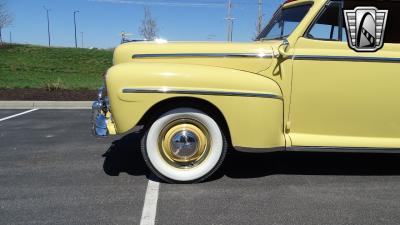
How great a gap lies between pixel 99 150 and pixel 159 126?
5.70 feet

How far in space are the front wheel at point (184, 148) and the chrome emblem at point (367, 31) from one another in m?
1.52

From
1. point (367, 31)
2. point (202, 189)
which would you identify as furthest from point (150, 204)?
point (367, 31)

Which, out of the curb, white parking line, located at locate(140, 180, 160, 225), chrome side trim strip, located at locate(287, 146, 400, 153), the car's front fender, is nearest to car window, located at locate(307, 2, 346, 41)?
the car's front fender

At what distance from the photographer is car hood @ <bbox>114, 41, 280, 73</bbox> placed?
415cm

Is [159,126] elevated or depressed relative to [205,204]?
elevated

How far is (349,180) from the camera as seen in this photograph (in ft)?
14.5

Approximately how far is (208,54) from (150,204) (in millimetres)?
1501

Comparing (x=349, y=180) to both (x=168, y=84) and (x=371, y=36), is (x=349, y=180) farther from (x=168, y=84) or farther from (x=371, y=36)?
(x=168, y=84)

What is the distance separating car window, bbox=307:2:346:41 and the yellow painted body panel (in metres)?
0.07

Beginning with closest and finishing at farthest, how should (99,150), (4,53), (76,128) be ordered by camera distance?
(99,150) < (76,128) < (4,53)

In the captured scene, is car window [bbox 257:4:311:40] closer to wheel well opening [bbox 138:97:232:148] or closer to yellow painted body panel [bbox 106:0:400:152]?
yellow painted body panel [bbox 106:0:400:152]

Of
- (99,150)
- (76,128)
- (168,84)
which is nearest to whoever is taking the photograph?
(168,84)

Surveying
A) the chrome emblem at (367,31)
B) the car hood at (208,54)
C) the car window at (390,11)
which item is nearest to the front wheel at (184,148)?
the car hood at (208,54)

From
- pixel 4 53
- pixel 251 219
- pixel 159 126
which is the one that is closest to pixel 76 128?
pixel 159 126
